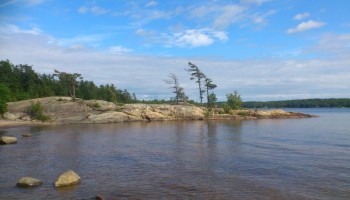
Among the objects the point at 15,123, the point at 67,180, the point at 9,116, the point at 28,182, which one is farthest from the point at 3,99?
the point at 67,180

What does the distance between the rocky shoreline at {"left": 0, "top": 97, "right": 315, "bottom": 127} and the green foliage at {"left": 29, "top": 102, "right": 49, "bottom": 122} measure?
1.00 m

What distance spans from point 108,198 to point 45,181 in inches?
263

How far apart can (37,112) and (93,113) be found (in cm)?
1441

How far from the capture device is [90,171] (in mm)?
28094

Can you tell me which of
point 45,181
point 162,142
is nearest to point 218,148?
point 162,142

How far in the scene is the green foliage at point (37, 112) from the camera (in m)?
86.6

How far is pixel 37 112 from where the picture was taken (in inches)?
3438

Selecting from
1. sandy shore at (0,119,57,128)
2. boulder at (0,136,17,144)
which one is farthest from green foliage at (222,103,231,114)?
boulder at (0,136,17,144)

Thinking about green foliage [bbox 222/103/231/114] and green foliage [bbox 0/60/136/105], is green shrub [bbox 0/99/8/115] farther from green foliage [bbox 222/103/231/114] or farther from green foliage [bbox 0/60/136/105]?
green foliage [bbox 222/103/231/114]

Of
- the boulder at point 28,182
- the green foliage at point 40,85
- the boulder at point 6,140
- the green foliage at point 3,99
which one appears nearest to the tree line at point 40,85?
the green foliage at point 40,85

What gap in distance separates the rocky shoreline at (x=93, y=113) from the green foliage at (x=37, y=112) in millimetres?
1003

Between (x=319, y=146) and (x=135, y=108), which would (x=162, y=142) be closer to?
(x=319, y=146)

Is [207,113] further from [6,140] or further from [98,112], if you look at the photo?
[6,140]

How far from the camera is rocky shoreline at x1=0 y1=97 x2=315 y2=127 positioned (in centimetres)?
8738
